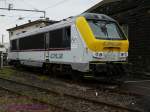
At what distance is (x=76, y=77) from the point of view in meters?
18.0

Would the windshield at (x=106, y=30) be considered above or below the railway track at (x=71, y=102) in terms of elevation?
above

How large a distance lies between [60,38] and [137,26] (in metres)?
5.98

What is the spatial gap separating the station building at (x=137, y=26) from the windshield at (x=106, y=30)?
4745 mm

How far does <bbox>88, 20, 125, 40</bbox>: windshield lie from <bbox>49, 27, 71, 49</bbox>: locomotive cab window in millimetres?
1517

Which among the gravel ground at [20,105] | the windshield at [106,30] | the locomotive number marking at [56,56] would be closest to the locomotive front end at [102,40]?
the windshield at [106,30]

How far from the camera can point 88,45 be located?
16.2 metres

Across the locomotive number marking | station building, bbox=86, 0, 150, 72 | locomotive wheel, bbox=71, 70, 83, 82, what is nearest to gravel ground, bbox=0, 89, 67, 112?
locomotive wheel, bbox=71, 70, 83, 82

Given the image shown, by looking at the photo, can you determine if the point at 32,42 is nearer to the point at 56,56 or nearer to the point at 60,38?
the point at 56,56

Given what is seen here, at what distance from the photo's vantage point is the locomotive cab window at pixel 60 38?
18017 mm

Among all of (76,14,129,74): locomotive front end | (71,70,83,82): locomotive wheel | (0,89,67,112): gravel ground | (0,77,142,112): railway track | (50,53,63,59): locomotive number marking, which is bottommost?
(0,89,67,112): gravel ground

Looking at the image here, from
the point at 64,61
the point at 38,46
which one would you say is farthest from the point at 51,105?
the point at 38,46

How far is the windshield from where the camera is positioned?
54.9 ft

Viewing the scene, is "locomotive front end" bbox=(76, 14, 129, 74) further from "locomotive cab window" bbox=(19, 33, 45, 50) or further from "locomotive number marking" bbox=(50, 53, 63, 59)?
"locomotive cab window" bbox=(19, 33, 45, 50)

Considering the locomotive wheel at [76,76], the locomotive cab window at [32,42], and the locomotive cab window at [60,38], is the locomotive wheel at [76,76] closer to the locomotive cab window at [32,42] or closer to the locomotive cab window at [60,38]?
the locomotive cab window at [60,38]
